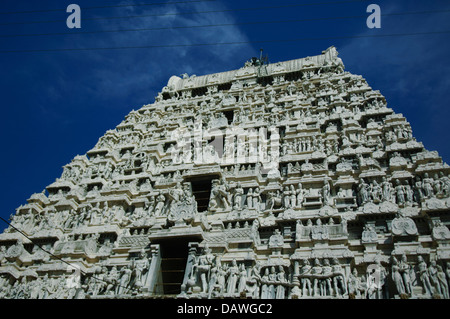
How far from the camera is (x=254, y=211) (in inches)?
682

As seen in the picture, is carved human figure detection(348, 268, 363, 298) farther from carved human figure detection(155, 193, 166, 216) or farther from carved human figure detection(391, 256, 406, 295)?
carved human figure detection(155, 193, 166, 216)

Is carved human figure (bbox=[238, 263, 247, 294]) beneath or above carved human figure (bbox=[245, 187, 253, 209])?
beneath

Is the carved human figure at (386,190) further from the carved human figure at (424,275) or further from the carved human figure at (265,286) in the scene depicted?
the carved human figure at (265,286)

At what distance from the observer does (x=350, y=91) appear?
23.1 m

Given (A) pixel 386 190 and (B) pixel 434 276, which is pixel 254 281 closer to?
(B) pixel 434 276

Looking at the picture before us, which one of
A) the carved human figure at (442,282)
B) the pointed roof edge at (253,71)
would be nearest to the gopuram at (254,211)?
the carved human figure at (442,282)

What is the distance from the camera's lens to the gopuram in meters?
14.0

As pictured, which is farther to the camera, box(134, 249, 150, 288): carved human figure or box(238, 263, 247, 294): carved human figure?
box(134, 249, 150, 288): carved human figure

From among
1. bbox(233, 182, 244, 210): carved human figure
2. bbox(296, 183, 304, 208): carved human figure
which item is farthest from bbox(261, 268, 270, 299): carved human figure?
bbox(233, 182, 244, 210): carved human figure

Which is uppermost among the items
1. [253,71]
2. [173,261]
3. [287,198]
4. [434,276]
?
[253,71]

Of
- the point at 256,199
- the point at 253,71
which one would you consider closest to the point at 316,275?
the point at 256,199

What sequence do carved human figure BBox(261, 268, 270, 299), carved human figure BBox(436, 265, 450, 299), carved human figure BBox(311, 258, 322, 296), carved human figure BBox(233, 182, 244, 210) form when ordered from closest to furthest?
1. carved human figure BBox(436, 265, 450, 299)
2. carved human figure BBox(311, 258, 322, 296)
3. carved human figure BBox(261, 268, 270, 299)
4. carved human figure BBox(233, 182, 244, 210)

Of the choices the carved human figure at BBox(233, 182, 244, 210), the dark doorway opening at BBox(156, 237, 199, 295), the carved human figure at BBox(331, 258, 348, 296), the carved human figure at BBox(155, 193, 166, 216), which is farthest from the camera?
the carved human figure at BBox(155, 193, 166, 216)

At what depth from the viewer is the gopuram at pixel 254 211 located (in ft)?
45.8
